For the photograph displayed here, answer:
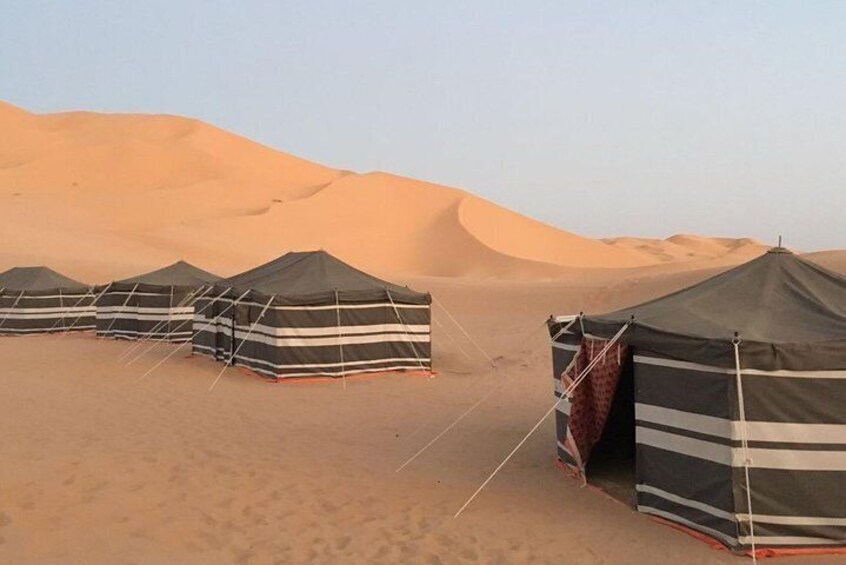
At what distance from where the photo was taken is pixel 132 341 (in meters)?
24.0

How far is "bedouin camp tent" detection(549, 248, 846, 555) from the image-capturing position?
702 centimetres

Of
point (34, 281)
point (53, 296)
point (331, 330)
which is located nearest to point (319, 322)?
point (331, 330)

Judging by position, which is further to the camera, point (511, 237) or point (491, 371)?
point (511, 237)

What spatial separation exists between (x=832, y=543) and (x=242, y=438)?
7096mm

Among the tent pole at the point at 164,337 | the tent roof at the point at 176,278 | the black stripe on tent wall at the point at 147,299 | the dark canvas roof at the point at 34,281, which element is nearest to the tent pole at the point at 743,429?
the tent pole at the point at 164,337

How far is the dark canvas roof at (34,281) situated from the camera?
26.9m

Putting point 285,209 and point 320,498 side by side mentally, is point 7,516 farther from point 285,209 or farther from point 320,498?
point 285,209

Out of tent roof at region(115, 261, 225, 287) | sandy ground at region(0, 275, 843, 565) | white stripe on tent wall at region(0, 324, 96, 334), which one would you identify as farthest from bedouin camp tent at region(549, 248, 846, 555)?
white stripe on tent wall at region(0, 324, 96, 334)

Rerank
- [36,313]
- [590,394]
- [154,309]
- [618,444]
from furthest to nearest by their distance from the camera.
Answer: [36,313] < [154,309] < [618,444] < [590,394]

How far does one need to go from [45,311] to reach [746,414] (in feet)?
80.2

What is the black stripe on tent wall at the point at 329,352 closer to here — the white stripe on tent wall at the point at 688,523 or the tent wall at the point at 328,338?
the tent wall at the point at 328,338

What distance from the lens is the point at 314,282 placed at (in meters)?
17.2

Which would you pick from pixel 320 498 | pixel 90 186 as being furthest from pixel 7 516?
pixel 90 186

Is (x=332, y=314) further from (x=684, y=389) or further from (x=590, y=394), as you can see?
(x=684, y=389)
